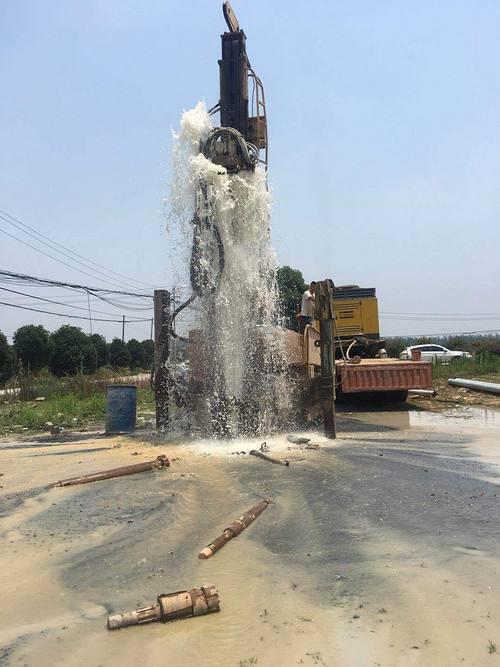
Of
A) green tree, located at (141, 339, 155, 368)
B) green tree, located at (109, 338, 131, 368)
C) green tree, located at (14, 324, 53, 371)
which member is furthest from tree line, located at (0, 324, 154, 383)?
green tree, located at (141, 339, 155, 368)

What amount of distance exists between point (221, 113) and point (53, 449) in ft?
20.4

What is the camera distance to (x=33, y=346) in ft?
134

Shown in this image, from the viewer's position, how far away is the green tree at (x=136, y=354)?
59647 millimetres

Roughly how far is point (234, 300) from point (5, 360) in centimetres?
3126

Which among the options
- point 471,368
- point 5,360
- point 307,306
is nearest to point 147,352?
point 5,360

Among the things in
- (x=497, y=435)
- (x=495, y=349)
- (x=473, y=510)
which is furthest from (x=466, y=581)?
(x=495, y=349)

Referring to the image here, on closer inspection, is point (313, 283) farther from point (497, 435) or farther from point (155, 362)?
point (497, 435)

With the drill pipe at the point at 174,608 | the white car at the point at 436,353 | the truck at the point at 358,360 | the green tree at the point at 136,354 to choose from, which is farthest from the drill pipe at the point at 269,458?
the green tree at the point at 136,354

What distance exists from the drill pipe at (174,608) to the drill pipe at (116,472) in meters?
3.36

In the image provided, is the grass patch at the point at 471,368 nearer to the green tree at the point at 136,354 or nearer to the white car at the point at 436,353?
the white car at the point at 436,353

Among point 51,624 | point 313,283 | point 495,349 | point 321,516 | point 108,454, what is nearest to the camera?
point 51,624

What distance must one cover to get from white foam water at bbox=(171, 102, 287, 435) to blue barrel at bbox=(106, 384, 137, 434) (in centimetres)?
213

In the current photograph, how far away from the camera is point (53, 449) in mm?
9461

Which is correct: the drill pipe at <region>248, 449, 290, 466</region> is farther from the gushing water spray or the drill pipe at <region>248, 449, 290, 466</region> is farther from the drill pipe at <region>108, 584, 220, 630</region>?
the drill pipe at <region>108, 584, 220, 630</region>
